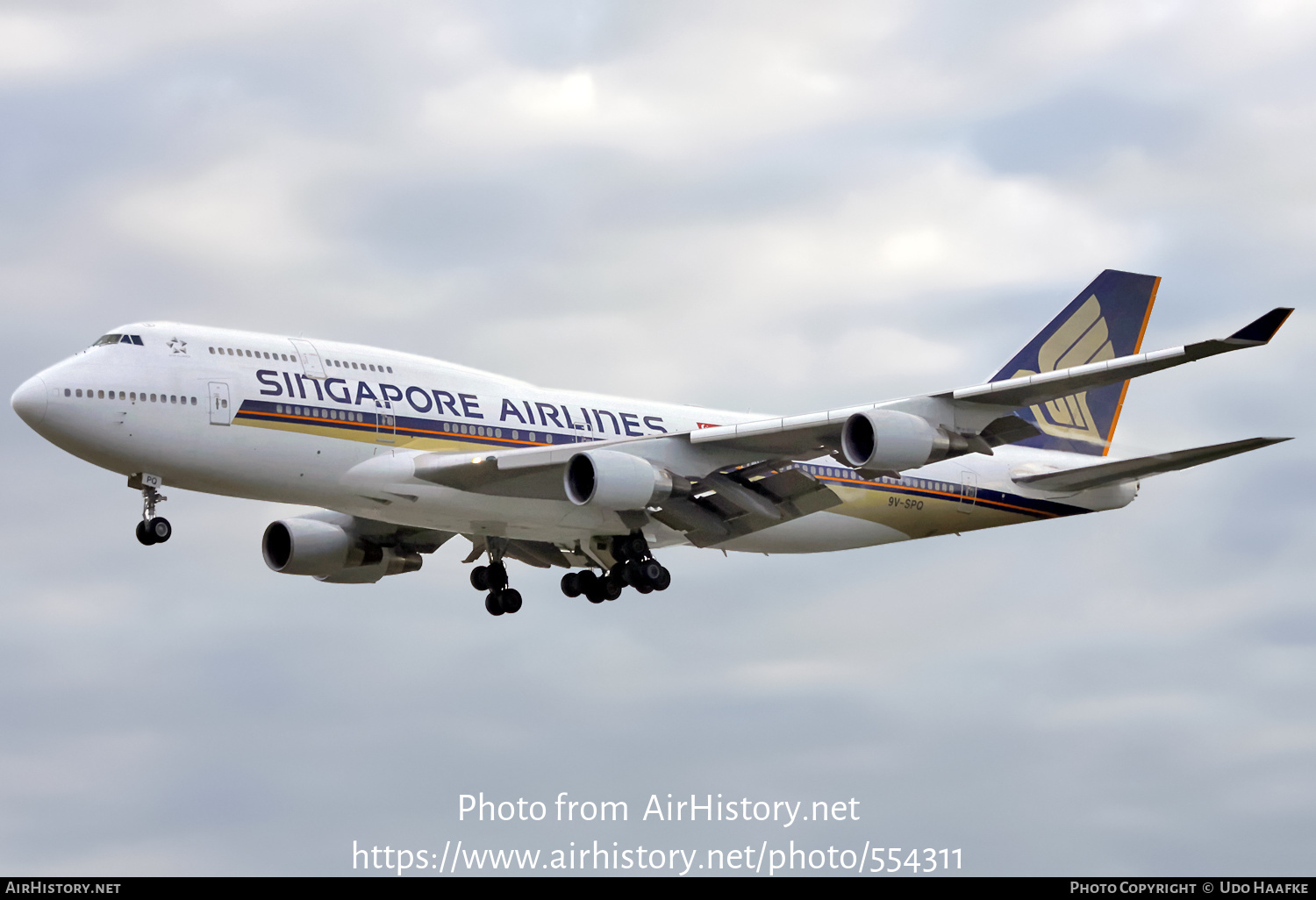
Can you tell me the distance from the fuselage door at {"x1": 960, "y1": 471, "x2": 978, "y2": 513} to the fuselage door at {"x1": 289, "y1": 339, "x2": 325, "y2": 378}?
17.5 metres

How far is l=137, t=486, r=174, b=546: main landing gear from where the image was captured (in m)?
35.4

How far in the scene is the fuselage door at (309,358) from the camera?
36.3 m

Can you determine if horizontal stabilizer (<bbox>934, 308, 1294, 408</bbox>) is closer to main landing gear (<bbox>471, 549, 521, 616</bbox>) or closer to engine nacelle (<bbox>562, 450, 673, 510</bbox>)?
engine nacelle (<bbox>562, 450, 673, 510</bbox>)

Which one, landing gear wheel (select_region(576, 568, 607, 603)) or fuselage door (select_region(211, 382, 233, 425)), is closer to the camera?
fuselage door (select_region(211, 382, 233, 425))

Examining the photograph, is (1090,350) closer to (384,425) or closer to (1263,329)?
(1263,329)

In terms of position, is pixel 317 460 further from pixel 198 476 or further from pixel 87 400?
pixel 87 400

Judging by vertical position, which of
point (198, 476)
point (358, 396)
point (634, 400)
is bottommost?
point (198, 476)

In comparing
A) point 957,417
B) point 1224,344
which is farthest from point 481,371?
point 1224,344

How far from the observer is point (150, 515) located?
3559 cm

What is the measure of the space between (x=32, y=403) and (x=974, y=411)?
64.8 feet

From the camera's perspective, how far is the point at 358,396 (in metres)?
36.7

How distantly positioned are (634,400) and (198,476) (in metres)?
11.3

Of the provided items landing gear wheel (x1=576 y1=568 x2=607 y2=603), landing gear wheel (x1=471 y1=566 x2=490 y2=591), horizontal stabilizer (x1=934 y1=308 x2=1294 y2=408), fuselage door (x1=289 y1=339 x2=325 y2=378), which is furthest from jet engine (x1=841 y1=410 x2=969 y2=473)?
landing gear wheel (x1=471 y1=566 x2=490 y2=591)

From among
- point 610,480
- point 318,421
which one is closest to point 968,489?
point 610,480
